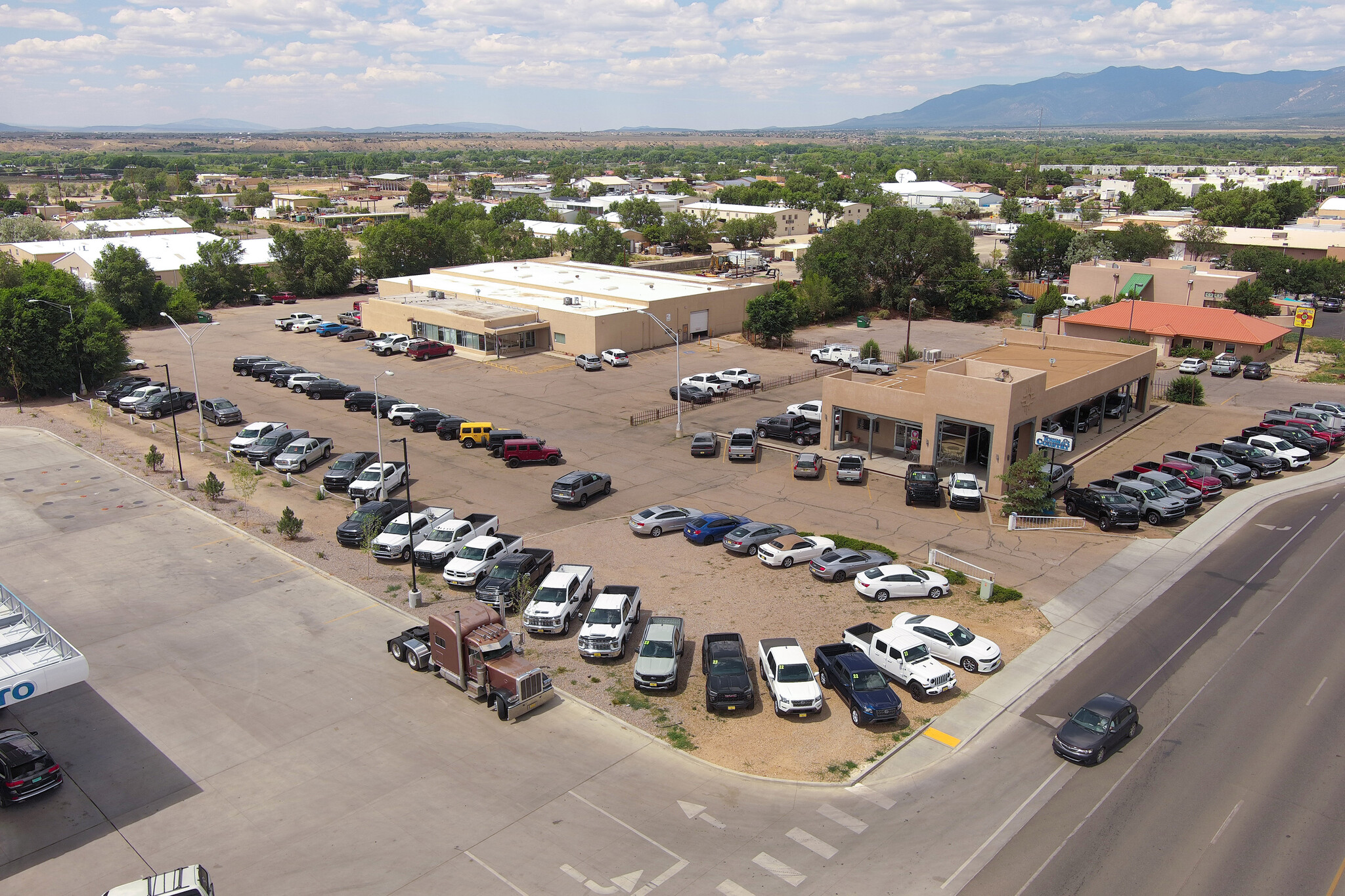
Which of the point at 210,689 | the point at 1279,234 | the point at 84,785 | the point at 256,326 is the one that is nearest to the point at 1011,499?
the point at 210,689

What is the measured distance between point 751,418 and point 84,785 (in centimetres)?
3977

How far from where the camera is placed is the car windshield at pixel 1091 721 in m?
22.0

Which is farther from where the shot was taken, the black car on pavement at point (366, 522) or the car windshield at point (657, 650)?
the black car on pavement at point (366, 522)

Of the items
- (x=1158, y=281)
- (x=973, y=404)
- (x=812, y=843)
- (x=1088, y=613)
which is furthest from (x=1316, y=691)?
(x=1158, y=281)

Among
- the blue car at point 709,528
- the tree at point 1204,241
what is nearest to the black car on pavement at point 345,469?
the blue car at point 709,528

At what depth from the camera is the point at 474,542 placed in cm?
3334

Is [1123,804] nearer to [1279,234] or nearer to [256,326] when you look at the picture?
[256,326]

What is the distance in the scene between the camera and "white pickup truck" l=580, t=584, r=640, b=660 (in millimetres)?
27000

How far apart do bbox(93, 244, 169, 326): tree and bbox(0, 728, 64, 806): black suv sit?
71119 mm

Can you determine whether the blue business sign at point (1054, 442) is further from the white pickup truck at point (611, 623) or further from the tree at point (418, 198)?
the tree at point (418, 198)

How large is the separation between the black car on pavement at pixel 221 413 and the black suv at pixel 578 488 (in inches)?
930

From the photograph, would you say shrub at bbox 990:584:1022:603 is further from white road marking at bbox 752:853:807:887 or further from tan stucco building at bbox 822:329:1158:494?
white road marking at bbox 752:853:807:887

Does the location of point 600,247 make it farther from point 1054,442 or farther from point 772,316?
point 1054,442

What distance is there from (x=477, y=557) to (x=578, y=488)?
8329 millimetres
